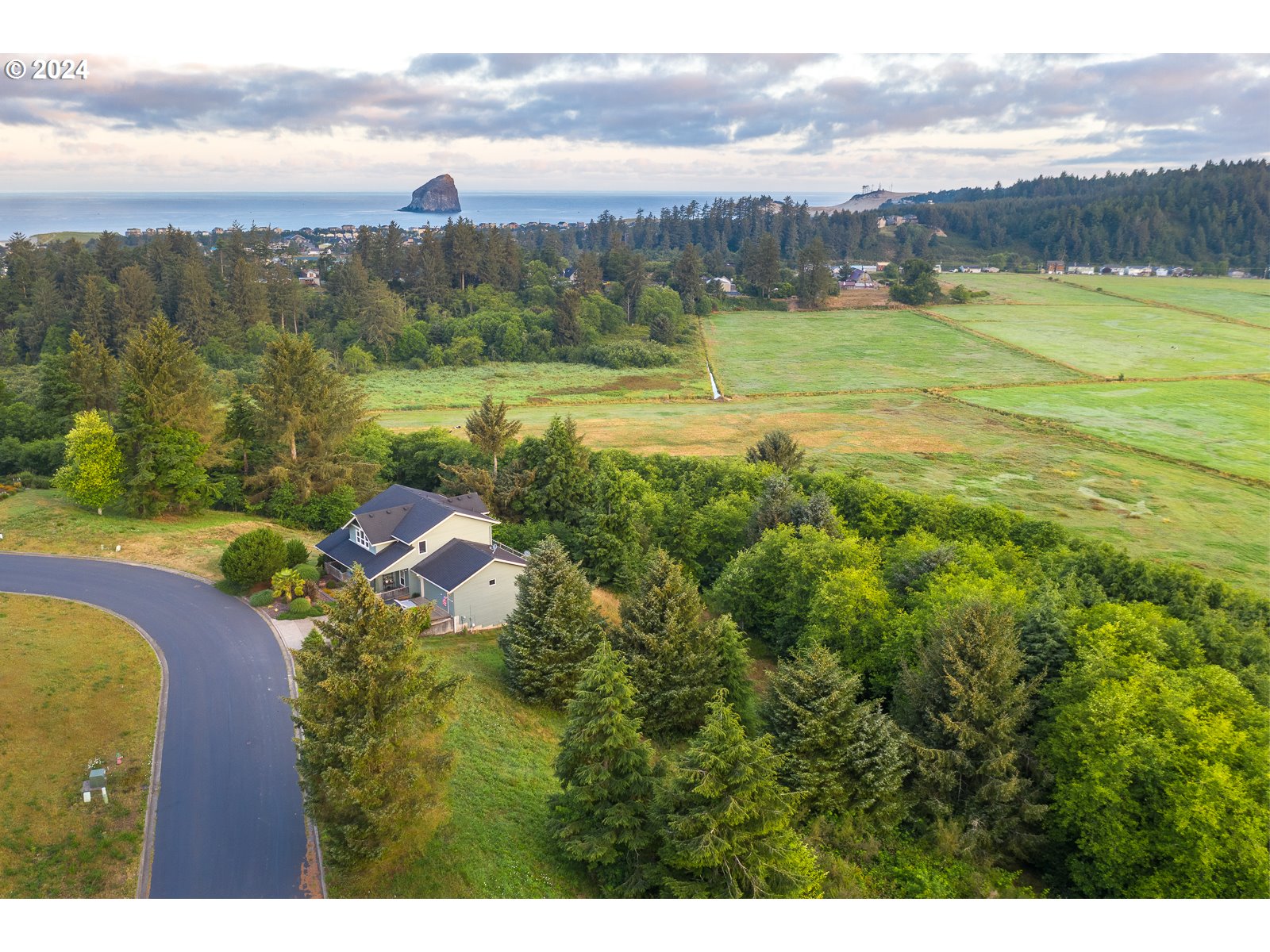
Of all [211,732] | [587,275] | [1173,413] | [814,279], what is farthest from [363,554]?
[814,279]

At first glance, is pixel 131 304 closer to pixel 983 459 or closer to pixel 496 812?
pixel 983 459

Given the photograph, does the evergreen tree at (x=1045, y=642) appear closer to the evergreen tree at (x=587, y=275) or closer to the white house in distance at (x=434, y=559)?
the white house in distance at (x=434, y=559)

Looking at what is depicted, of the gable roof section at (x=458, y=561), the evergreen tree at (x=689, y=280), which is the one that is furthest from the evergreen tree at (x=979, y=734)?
the evergreen tree at (x=689, y=280)

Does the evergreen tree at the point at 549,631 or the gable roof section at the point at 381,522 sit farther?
the gable roof section at the point at 381,522

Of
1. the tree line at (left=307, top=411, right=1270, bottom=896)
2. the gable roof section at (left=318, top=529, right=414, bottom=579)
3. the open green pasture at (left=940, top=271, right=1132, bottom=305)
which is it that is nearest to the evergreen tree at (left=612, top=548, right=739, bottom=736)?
the tree line at (left=307, top=411, right=1270, bottom=896)

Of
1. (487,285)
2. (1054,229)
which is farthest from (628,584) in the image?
(1054,229)

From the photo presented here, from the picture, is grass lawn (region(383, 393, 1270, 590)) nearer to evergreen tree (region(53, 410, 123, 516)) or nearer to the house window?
the house window
